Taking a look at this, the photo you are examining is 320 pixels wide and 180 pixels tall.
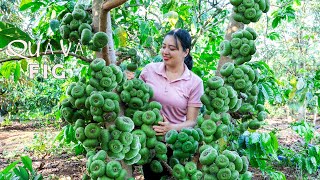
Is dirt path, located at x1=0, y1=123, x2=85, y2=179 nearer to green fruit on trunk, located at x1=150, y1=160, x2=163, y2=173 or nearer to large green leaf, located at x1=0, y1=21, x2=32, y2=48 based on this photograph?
green fruit on trunk, located at x1=150, y1=160, x2=163, y2=173

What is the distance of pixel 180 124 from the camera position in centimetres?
258

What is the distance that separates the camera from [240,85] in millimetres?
2258

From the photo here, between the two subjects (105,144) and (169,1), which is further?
(169,1)

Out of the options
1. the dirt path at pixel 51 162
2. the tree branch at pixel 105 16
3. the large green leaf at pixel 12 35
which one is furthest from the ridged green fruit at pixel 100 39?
the dirt path at pixel 51 162

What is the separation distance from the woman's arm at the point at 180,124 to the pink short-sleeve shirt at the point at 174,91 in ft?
0.15

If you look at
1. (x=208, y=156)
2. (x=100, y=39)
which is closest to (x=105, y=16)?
(x=100, y=39)

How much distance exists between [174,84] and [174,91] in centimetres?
6

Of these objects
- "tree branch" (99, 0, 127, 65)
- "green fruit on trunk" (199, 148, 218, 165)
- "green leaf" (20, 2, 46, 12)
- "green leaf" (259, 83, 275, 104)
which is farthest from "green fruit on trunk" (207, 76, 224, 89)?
"green leaf" (20, 2, 46, 12)

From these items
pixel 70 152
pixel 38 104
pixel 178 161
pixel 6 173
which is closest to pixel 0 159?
pixel 70 152

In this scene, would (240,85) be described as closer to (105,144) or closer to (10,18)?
(105,144)

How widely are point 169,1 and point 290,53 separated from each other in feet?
35.0

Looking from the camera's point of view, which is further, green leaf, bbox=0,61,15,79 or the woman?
green leaf, bbox=0,61,15,79

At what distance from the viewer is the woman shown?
276cm

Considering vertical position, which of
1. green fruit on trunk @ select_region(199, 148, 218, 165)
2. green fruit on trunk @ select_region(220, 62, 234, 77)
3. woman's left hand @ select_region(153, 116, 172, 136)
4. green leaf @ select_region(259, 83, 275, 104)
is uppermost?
green fruit on trunk @ select_region(220, 62, 234, 77)
